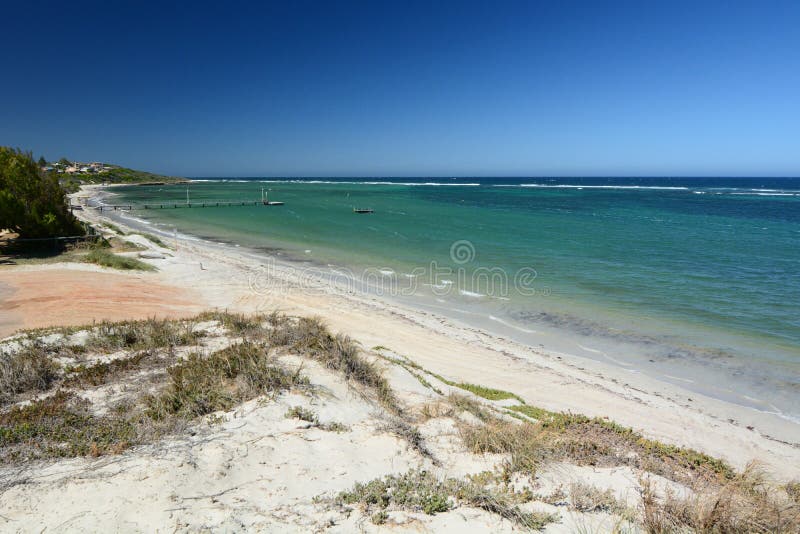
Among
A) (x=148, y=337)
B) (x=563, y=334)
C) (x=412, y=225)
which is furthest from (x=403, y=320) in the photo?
(x=412, y=225)

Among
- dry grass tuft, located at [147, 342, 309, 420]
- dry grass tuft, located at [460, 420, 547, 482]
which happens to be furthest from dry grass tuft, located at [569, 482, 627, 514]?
dry grass tuft, located at [147, 342, 309, 420]

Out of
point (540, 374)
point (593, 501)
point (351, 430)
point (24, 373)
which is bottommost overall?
point (540, 374)

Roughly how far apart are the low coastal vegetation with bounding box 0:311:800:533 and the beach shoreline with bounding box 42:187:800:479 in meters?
2.03

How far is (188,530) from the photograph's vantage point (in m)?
3.70

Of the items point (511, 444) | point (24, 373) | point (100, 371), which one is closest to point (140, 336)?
point (100, 371)

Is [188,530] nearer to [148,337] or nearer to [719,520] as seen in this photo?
[719,520]

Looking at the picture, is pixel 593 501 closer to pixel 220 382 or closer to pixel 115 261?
pixel 220 382

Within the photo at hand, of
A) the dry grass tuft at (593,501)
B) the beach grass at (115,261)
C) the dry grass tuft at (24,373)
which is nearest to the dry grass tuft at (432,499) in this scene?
the dry grass tuft at (593,501)

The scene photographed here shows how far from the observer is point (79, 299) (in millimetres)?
13945

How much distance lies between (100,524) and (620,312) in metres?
17.6

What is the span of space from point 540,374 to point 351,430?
23.6 feet

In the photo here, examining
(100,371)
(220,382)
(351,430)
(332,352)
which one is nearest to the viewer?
(351,430)

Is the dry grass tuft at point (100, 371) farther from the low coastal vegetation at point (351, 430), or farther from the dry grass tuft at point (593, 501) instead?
the dry grass tuft at point (593, 501)

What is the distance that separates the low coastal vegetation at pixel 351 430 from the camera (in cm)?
414
